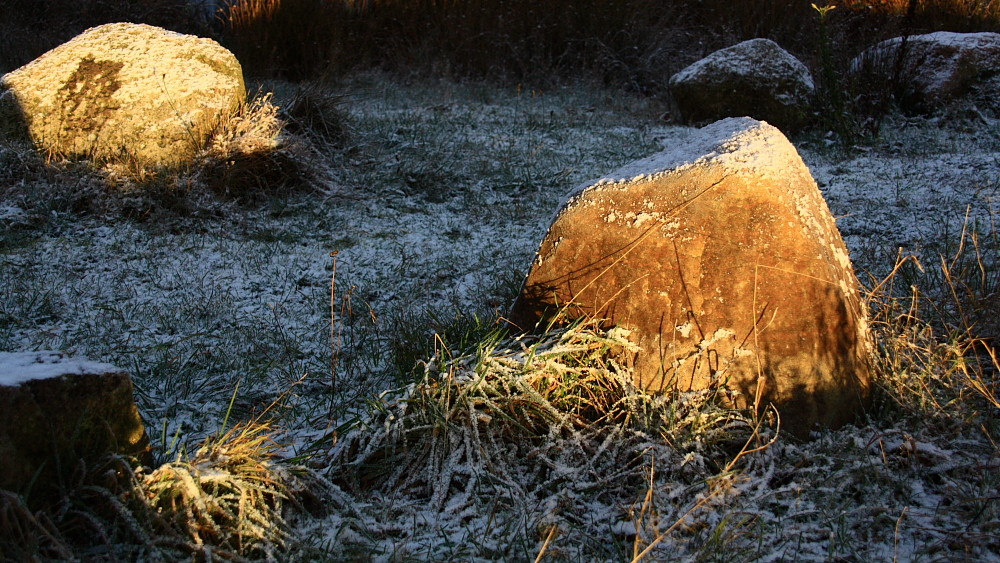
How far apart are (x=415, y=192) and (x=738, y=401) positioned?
9.58 ft

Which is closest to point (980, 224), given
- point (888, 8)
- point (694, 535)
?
point (694, 535)

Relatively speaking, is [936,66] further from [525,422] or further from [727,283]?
[525,422]

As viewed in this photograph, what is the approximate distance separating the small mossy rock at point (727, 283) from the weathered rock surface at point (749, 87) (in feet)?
12.2

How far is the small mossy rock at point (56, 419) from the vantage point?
161 centimetres

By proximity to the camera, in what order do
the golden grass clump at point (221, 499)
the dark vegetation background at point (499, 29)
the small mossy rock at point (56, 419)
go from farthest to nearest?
1. the dark vegetation background at point (499, 29)
2. the golden grass clump at point (221, 499)
3. the small mossy rock at point (56, 419)

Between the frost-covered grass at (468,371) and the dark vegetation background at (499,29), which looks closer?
the frost-covered grass at (468,371)

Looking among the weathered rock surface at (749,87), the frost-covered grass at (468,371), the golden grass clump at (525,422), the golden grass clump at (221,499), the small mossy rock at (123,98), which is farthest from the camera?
the weathered rock surface at (749,87)

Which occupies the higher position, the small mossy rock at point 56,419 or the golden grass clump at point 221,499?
the small mossy rock at point 56,419

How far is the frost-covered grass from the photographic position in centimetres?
184

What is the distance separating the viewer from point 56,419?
168 cm

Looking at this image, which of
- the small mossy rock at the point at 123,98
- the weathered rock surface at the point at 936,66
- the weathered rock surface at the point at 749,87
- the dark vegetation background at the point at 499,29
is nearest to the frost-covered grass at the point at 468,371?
the small mossy rock at the point at 123,98

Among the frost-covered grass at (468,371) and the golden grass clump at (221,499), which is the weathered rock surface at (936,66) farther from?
the golden grass clump at (221,499)

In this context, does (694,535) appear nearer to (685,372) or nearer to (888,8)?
(685,372)

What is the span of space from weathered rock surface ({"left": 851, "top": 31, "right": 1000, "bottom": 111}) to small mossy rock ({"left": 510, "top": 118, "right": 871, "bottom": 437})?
4170 millimetres
